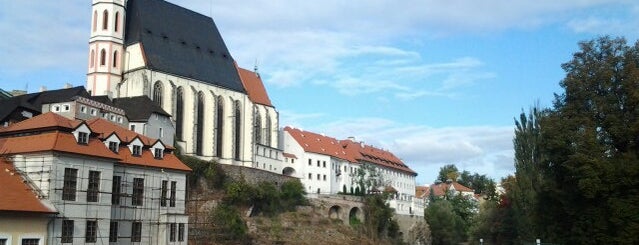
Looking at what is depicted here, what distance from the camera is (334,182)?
9350cm

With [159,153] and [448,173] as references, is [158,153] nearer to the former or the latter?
[159,153]

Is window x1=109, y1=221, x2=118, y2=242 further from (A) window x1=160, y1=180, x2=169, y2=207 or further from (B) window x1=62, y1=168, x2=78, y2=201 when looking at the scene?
(B) window x1=62, y1=168, x2=78, y2=201

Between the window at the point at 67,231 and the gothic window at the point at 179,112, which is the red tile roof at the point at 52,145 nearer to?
the window at the point at 67,231

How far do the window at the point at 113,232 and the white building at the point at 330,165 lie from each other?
1996 inches

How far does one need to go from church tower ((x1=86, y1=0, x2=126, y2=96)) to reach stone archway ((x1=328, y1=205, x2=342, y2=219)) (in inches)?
1074

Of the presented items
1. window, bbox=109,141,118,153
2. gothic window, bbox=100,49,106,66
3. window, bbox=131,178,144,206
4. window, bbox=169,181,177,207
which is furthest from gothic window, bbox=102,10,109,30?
window, bbox=109,141,118,153

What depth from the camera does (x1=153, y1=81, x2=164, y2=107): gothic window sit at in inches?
2793

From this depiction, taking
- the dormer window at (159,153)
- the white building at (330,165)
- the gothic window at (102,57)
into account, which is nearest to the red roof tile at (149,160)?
the dormer window at (159,153)

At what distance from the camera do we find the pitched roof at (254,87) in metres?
88.1

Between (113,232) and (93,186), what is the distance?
349 cm

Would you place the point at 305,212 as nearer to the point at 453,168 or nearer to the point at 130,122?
the point at 130,122

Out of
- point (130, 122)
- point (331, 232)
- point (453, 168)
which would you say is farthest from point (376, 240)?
point (453, 168)

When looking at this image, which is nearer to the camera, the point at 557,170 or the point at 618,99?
the point at 618,99

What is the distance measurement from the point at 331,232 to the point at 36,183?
42.2 m
